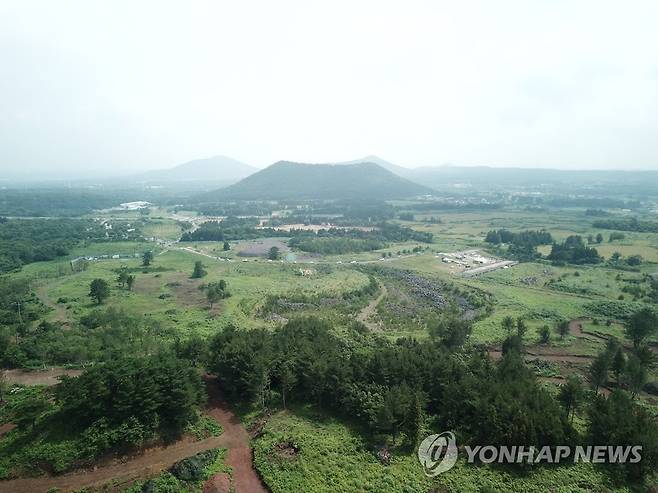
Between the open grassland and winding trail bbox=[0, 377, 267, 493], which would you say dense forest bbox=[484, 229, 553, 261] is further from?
winding trail bbox=[0, 377, 267, 493]

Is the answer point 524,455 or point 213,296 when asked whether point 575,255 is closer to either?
point 213,296

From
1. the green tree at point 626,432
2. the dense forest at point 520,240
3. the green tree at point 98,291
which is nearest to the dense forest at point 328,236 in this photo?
the dense forest at point 520,240

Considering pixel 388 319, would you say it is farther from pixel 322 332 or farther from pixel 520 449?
pixel 520 449

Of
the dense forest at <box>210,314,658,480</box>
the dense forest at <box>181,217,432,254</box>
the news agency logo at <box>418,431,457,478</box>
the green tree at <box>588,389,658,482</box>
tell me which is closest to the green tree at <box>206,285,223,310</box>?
the dense forest at <box>210,314,658,480</box>

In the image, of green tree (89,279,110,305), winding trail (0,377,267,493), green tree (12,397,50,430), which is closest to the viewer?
A: winding trail (0,377,267,493)

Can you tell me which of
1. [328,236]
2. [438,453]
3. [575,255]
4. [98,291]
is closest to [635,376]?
[438,453]

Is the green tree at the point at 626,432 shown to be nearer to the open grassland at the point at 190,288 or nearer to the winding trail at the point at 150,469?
the winding trail at the point at 150,469

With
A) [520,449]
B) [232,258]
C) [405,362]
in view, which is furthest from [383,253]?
[520,449]
